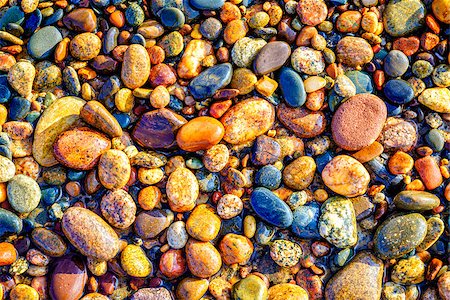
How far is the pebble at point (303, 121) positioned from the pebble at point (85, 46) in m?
1.57

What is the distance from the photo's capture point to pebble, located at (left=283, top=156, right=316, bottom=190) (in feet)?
11.8

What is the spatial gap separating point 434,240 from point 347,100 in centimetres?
124

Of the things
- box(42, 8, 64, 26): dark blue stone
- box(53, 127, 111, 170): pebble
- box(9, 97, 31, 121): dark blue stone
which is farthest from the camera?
box(42, 8, 64, 26): dark blue stone

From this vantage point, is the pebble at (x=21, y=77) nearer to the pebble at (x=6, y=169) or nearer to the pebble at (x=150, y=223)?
the pebble at (x=6, y=169)

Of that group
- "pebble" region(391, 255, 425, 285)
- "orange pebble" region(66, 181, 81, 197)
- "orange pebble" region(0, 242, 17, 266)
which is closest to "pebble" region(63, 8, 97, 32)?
"orange pebble" region(66, 181, 81, 197)

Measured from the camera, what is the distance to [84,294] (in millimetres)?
3564

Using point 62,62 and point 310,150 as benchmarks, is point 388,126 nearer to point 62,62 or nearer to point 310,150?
point 310,150

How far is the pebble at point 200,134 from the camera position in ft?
11.5

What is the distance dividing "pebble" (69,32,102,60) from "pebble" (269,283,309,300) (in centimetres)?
232

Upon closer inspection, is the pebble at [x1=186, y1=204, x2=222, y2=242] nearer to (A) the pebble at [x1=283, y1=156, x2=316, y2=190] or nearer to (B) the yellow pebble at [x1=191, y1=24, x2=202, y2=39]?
(A) the pebble at [x1=283, y1=156, x2=316, y2=190]

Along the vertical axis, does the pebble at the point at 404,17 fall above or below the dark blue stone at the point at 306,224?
above

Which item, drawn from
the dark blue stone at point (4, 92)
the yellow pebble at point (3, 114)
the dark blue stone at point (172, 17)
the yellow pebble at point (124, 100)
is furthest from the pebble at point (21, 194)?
the dark blue stone at point (172, 17)

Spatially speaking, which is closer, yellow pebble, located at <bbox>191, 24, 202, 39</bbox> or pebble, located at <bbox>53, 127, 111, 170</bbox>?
pebble, located at <bbox>53, 127, 111, 170</bbox>

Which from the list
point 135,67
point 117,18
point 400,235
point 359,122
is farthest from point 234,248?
point 117,18
